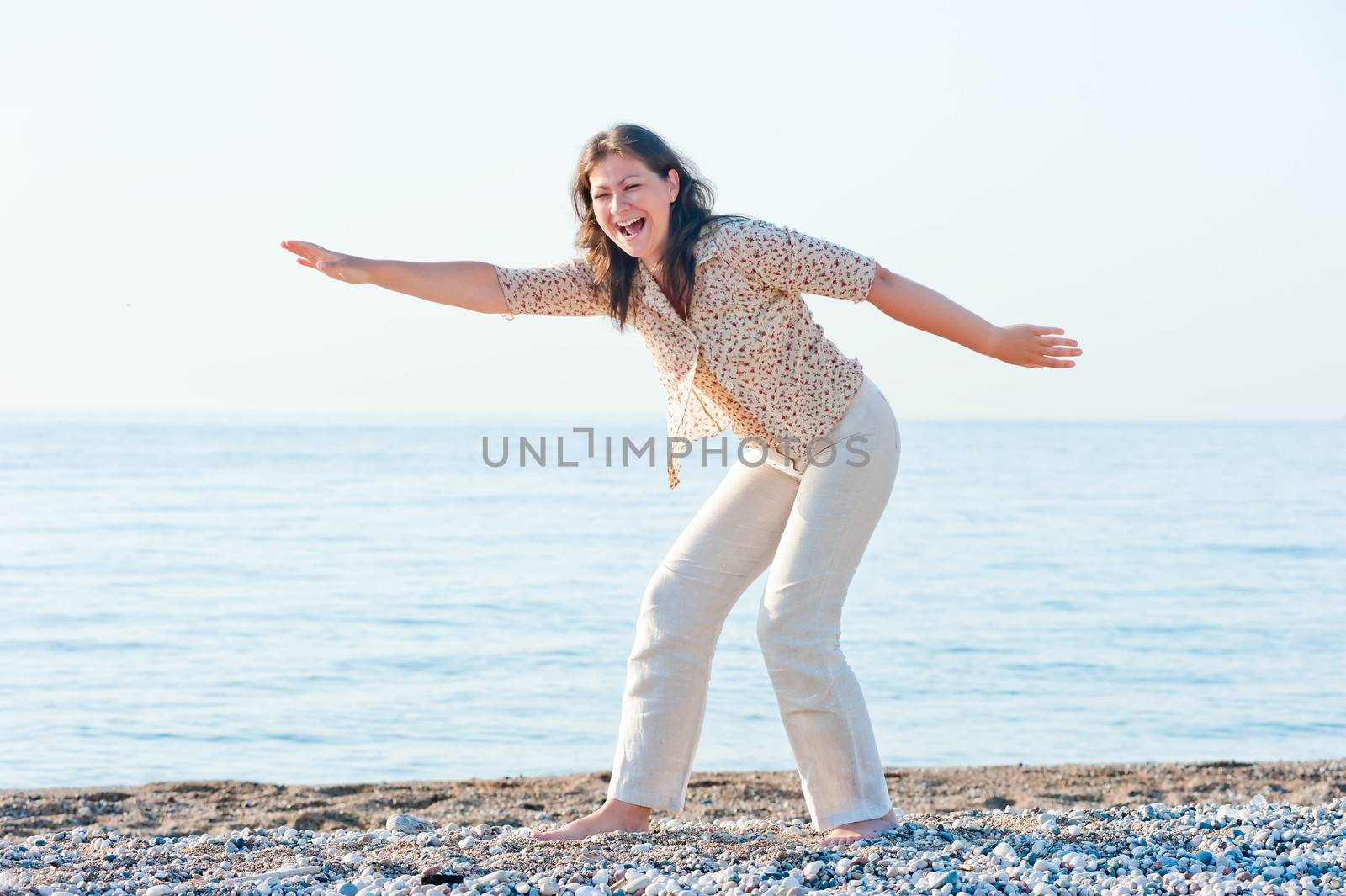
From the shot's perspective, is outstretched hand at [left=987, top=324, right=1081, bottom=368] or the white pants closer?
the white pants

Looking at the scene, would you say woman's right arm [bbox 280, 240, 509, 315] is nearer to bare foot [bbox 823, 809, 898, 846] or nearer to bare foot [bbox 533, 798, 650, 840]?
bare foot [bbox 533, 798, 650, 840]

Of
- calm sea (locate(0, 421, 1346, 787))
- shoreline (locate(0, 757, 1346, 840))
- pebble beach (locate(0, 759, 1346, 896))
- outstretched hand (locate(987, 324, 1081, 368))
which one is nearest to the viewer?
pebble beach (locate(0, 759, 1346, 896))

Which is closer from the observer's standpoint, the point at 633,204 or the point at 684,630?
the point at 633,204

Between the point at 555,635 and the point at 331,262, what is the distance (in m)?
7.33

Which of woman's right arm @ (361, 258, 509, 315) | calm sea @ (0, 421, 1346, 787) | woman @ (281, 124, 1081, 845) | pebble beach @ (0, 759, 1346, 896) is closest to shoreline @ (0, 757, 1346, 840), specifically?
pebble beach @ (0, 759, 1346, 896)

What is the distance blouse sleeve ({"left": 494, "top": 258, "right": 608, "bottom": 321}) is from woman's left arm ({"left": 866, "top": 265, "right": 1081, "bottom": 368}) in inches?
31.7

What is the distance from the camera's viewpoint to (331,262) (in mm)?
3422

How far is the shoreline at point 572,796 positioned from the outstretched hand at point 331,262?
7.94ft

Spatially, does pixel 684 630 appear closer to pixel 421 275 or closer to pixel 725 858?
pixel 725 858

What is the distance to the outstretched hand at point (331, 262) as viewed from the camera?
3402mm

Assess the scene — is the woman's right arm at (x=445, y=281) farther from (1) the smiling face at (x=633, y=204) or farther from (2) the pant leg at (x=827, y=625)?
(2) the pant leg at (x=827, y=625)

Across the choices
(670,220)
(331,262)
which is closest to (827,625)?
(670,220)

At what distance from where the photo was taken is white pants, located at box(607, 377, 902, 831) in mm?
3350

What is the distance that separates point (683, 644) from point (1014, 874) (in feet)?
3.51
